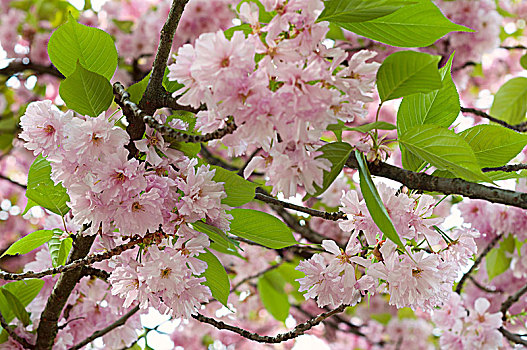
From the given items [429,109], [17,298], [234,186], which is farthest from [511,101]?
[17,298]

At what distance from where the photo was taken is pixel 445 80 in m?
0.83

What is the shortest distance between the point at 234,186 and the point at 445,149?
1.07ft

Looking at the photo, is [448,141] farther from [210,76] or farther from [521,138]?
[210,76]

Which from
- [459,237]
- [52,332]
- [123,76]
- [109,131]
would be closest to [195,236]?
[109,131]

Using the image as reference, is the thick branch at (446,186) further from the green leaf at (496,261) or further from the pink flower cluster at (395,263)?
the green leaf at (496,261)

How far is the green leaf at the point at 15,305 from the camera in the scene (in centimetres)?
119

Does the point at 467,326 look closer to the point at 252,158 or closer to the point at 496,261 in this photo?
the point at 496,261

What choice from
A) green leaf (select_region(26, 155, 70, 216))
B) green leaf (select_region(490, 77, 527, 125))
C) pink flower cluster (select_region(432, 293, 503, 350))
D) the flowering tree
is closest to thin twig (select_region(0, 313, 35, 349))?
the flowering tree

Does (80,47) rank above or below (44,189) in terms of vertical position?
above

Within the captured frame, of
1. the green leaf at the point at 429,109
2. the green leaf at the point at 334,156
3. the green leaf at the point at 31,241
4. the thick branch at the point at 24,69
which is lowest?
the green leaf at the point at 334,156

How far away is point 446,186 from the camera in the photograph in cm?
65

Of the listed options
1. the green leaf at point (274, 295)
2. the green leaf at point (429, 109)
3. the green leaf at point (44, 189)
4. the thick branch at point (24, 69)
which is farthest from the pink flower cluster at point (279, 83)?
the thick branch at point (24, 69)

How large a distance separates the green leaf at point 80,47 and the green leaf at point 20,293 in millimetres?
661

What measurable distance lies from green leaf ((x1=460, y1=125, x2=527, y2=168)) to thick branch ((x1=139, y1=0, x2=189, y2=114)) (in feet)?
1.58
